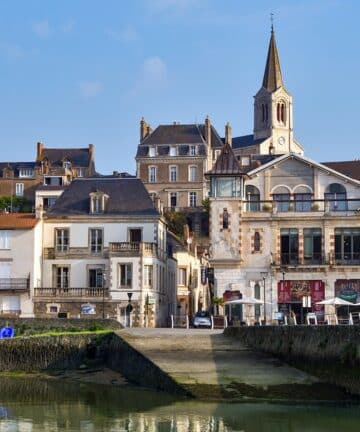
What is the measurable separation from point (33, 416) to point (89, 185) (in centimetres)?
3459

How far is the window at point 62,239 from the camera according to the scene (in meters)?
64.8

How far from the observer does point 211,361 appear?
1556 inches

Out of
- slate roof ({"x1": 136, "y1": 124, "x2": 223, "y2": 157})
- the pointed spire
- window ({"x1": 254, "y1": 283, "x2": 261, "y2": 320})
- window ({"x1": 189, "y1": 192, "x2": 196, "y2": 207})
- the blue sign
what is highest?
the pointed spire

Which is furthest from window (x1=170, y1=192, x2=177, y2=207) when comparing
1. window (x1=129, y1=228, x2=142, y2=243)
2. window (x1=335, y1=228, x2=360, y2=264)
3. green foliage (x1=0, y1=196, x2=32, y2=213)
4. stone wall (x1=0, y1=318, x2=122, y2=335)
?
stone wall (x1=0, y1=318, x2=122, y2=335)

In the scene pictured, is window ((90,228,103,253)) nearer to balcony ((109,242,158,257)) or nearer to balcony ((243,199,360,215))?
balcony ((109,242,158,257))

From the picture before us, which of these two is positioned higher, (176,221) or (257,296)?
(176,221)

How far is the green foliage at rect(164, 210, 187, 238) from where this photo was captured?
341 ft

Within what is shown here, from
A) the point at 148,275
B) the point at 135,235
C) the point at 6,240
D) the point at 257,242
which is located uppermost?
the point at 135,235

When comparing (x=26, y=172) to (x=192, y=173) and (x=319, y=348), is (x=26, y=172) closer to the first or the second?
(x=192, y=173)

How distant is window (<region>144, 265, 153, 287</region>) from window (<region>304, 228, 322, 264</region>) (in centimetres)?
987

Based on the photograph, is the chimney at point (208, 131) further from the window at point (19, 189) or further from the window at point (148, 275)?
the window at point (148, 275)

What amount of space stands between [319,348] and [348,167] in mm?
59585

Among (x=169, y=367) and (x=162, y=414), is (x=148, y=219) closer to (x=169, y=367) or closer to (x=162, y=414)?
(x=169, y=367)

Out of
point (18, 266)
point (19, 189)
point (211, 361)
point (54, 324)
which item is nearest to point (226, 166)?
point (18, 266)
